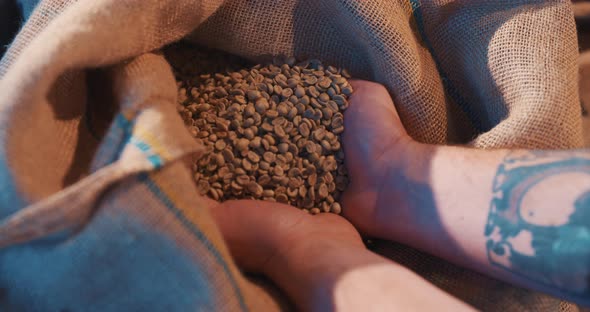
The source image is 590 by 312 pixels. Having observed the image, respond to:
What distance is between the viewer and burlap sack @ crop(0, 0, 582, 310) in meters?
0.60

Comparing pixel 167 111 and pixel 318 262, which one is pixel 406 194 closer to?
pixel 318 262

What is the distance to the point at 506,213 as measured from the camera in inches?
29.0

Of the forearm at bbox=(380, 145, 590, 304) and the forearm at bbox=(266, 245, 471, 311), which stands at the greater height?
the forearm at bbox=(380, 145, 590, 304)

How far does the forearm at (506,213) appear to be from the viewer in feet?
2.26

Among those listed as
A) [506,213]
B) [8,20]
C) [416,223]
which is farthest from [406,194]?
[8,20]

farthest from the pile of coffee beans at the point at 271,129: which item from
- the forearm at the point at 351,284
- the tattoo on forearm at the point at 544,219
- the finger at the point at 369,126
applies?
the tattoo on forearm at the point at 544,219

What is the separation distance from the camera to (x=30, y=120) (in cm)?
64

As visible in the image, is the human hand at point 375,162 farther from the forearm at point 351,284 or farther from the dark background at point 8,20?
the dark background at point 8,20

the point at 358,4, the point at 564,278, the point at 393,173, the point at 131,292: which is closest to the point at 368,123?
the point at 393,173

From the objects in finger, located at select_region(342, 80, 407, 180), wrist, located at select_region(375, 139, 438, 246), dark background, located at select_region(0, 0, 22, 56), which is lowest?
wrist, located at select_region(375, 139, 438, 246)

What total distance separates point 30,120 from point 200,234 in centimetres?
25

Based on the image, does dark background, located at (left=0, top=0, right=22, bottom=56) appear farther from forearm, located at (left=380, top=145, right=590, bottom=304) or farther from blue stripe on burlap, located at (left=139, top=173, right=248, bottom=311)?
forearm, located at (left=380, top=145, right=590, bottom=304)

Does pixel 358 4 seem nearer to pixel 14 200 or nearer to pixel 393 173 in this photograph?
pixel 393 173

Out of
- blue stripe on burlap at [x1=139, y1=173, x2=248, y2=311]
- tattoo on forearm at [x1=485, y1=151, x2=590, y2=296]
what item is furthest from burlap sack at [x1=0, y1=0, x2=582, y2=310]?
tattoo on forearm at [x1=485, y1=151, x2=590, y2=296]
